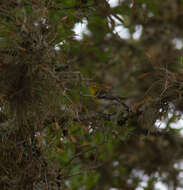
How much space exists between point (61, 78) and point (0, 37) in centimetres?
26

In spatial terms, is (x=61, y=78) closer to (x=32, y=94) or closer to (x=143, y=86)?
(x=32, y=94)

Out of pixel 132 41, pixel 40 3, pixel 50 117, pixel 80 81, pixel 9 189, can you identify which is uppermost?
pixel 132 41

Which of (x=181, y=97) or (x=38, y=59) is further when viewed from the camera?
(x=181, y=97)

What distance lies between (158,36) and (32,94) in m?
1.98

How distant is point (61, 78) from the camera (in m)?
1.31

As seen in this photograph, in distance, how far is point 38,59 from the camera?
1.21m

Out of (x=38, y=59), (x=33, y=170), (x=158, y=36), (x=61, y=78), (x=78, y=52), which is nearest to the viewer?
(x=38, y=59)

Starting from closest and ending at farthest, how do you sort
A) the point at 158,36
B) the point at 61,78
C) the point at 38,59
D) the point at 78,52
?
the point at 38,59 → the point at 61,78 → the point at 78,52 → the point at 158,36

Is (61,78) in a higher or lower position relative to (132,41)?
lower

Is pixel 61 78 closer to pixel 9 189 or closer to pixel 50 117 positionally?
pixel 50 117

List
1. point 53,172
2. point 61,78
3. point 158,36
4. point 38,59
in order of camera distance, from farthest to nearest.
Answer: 1. point 158,36
2. point 53,172
3. point 61,78
4. point 38,59

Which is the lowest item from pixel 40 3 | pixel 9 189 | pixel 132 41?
pixel 9 189

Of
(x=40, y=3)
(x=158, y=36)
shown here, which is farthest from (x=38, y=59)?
(x=158, y=36)

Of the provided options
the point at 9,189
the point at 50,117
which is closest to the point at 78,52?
the point at 50,117
